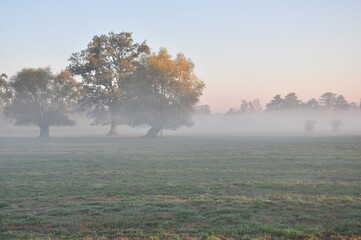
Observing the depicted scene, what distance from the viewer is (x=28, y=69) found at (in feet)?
231

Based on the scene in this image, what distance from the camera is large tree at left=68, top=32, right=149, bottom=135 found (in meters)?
71.6

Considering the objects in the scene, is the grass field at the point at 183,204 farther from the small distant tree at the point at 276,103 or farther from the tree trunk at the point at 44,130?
the small distant tree at the point at 276,103

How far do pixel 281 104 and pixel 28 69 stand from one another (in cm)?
12924

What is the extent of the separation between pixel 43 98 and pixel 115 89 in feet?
52.4

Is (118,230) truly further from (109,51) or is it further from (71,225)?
(109,51)

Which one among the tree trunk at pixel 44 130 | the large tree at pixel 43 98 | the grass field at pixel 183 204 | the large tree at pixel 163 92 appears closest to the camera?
the grass field at pixel 183 204

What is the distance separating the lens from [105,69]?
72.6m

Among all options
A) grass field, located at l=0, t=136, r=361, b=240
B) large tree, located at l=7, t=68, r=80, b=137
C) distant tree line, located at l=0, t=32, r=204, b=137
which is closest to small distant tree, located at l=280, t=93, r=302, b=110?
distant tree line, located at l=0, t=32, r=204, b=137

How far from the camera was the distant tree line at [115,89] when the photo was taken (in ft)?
218

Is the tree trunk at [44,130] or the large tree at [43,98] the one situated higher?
the large tree at [43,98]

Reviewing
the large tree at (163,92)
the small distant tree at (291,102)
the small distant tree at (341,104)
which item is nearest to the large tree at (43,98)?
the large tree at (163,92)

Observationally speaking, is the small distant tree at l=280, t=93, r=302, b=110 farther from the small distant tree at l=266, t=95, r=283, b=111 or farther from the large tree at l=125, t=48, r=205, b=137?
the large tree at l=125, t=48, r=205, b=137

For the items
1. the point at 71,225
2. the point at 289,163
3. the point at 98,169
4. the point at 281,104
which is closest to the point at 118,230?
the point at 71,225

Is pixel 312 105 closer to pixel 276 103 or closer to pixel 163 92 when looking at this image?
pixel 276 103
